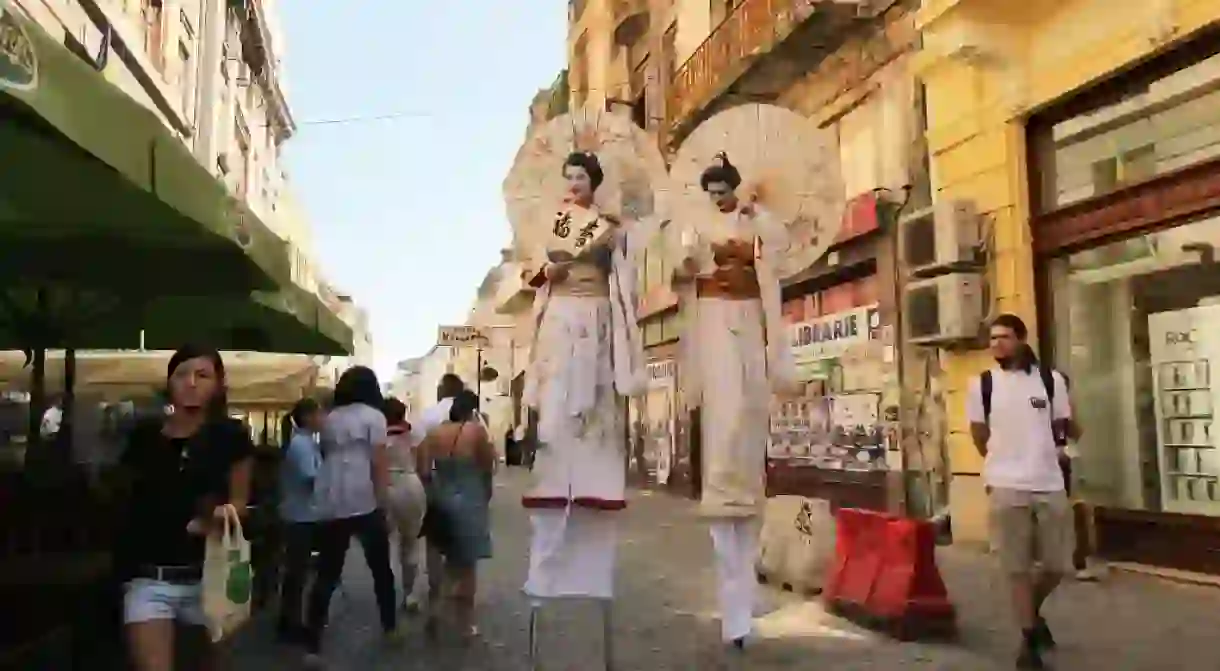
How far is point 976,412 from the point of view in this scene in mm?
6031

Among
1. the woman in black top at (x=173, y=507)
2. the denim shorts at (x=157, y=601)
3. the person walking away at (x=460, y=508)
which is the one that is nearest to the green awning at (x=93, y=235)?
the woman in black top at (x=173, y=507)

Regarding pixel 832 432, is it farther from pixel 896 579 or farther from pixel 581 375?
pixel 581 375

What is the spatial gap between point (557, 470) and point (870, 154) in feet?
32.6

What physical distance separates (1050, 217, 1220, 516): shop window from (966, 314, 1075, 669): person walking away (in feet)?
13.1

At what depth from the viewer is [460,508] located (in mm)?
7074

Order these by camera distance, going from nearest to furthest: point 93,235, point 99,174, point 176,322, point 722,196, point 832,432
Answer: point 99,174, point 722,196, point 93,235, point 176,322, point 832,432

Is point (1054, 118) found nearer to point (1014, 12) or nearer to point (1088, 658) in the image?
point (1014, 12)

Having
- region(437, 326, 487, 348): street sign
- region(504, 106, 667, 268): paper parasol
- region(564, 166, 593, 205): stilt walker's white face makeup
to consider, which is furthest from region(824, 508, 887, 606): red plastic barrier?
region(437, 326, 487, 348): street sign

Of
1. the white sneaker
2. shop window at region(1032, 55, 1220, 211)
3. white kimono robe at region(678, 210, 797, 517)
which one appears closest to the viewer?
white kimono robe at region(678, 210, 797, 517)

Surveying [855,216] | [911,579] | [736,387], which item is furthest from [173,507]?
[855,216]

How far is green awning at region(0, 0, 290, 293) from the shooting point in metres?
3.23

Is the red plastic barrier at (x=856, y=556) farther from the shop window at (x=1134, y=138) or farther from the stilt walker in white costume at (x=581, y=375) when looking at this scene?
the shop window at (x=1134, y=138)

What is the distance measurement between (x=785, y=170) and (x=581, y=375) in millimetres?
1779

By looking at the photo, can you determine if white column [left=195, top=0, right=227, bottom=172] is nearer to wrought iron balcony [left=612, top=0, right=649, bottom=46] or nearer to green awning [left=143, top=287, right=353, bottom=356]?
wrought iron balcony [left=612, top=0, right=649, bottom=46]
